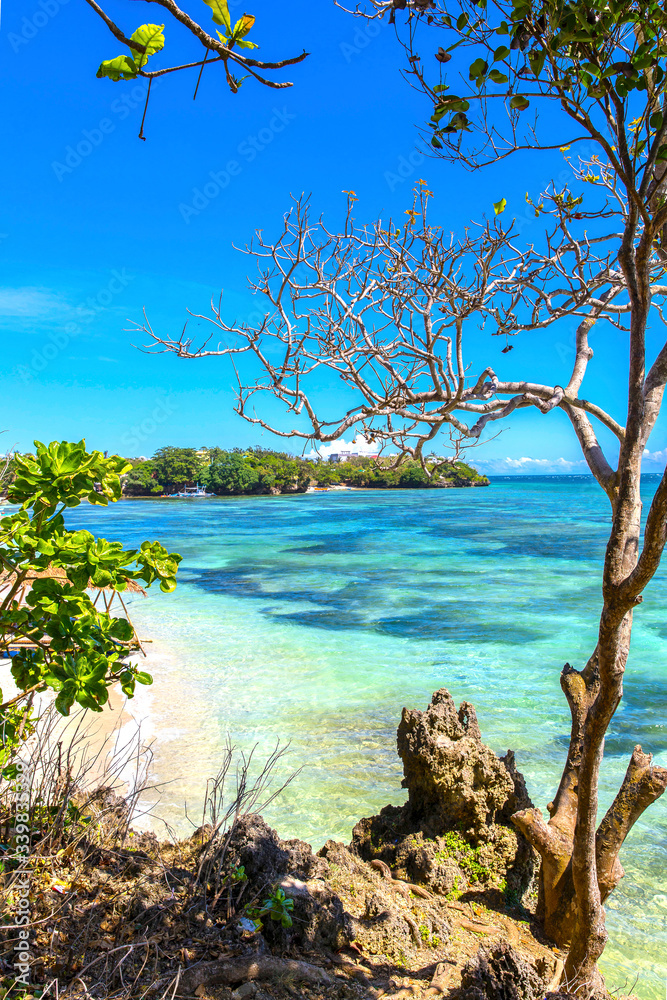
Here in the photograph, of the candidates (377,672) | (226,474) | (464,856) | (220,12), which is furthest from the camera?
(226,474)

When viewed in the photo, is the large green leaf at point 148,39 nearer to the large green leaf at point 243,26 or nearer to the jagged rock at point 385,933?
the large green leaf at point 243,26

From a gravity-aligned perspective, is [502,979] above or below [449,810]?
above

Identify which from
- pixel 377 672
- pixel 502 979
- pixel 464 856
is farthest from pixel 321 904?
pixel 377 672

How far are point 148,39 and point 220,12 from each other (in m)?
0.16

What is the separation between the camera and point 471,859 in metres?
3.45

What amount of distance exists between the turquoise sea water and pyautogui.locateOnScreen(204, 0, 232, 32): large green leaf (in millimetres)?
4407

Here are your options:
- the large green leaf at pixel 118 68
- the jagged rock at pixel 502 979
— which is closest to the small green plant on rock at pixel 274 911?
the jagged rock at pixel 502 979

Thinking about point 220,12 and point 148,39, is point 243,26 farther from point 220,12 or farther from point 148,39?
point 148,39

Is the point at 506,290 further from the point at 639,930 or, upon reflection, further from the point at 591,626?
the point at 591,626

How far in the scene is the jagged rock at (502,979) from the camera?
82.9 inches

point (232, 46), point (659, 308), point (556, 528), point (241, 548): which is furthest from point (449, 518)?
point (232, 46)

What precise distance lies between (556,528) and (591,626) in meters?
23.8

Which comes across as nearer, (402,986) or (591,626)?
(402,986)

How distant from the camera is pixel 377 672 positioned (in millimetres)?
9680
